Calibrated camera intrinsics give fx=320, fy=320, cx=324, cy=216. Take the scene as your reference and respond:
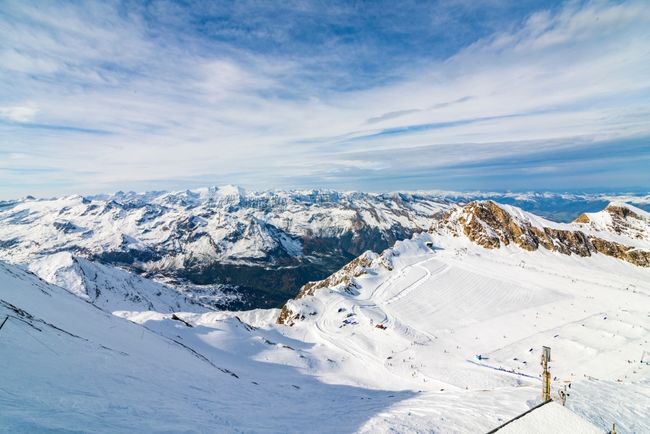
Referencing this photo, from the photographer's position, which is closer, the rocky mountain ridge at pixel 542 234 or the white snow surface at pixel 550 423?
the white snow surface at pixel 550 423

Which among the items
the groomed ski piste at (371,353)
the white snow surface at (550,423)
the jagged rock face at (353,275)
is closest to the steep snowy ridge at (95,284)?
the groomed ski piste at (371,353)

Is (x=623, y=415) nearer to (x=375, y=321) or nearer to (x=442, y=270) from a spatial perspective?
(x=375, y=321)

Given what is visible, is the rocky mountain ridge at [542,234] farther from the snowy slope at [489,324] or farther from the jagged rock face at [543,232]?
the snowy slope at [489,324]

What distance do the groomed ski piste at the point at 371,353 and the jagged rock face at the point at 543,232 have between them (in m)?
4.66

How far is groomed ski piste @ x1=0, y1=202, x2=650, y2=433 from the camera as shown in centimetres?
1288

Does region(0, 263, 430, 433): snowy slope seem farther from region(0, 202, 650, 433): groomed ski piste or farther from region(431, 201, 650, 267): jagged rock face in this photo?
region(431, 201, 650, 267): jagged rock face

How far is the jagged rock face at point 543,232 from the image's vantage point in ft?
343

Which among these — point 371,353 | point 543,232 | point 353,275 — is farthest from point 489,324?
point 543,232

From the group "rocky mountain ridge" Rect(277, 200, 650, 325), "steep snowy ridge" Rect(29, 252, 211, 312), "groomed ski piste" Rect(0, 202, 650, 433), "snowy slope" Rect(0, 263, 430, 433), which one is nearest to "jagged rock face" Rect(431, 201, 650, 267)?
"rocky mountain ridge" Rect(277, 200, 650, 325)

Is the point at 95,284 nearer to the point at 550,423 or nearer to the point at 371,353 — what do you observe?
the point at 371,353

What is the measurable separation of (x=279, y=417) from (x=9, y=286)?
84.1ft

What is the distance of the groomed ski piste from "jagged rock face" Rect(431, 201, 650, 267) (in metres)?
4.66

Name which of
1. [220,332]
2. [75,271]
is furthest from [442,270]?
[75,271]

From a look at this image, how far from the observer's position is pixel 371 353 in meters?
58.8
